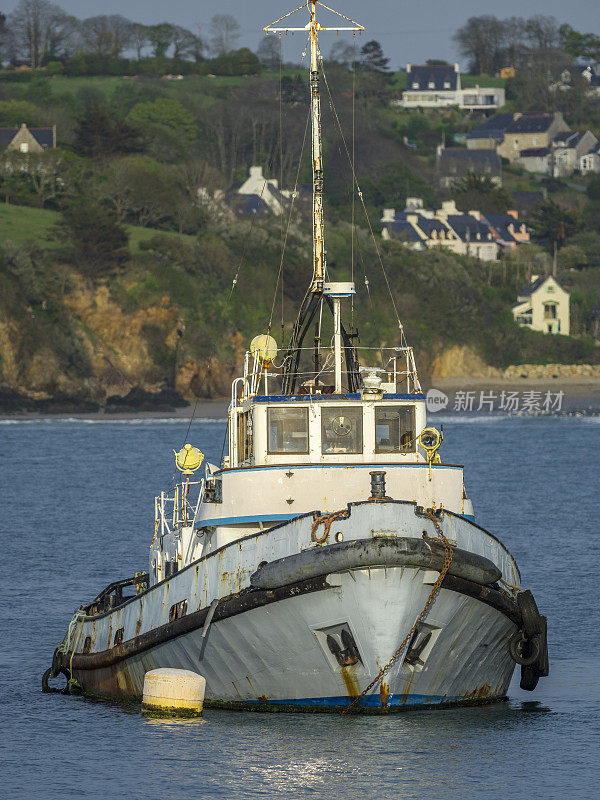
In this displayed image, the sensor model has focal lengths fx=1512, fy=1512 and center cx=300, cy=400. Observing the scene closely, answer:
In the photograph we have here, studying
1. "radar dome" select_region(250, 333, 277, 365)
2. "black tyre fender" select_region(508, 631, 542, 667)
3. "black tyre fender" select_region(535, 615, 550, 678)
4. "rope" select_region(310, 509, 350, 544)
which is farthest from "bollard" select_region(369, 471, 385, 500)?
"radar dome" select_region(250, 333, 277, 365)

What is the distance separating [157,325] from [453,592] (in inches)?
4589

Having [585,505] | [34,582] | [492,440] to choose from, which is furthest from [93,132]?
[34,582]

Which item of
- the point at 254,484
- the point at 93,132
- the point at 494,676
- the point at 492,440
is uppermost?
the point at 93,132

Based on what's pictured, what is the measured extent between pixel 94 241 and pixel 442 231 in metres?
55.8

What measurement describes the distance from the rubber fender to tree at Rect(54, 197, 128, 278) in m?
119

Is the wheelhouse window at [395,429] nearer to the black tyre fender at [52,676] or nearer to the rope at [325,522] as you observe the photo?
the rope at [325,522]

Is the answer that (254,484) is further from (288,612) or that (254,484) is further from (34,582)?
(34,582)

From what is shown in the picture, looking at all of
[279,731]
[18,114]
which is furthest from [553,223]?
[279,731]

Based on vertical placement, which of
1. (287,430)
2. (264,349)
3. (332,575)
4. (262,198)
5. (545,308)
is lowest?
(545,308)

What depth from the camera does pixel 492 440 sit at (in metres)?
102

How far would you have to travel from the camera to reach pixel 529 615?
21.8 metres

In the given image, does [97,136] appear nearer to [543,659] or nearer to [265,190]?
[265,190]

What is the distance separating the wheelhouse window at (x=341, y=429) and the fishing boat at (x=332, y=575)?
21mm

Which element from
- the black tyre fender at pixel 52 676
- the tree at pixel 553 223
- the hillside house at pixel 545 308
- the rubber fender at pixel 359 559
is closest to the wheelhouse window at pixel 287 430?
the rubber fender at pixel 359 559
